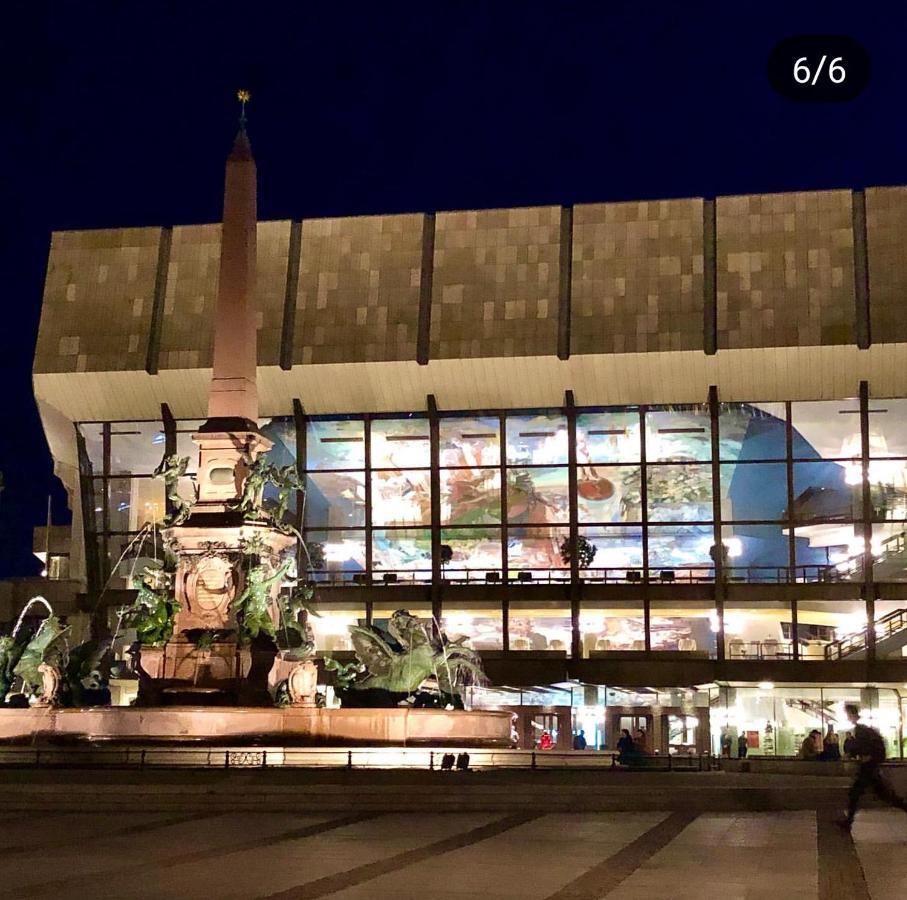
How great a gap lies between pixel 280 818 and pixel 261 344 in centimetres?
3561

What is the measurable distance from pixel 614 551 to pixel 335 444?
1105 centimetres

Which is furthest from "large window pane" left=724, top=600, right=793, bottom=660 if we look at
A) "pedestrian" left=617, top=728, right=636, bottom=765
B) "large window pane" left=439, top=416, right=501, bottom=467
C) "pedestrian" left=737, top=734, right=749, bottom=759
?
"pedestrian" left=617, top=728, right=636, bottom=765

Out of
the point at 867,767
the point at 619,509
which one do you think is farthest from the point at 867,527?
the point at 867,767

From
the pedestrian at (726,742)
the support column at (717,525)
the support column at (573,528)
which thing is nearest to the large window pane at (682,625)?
the support column at (717,525)

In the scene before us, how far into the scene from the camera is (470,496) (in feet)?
170

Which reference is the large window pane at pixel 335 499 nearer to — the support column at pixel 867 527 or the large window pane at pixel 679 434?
the large window pane at pixel 679 434

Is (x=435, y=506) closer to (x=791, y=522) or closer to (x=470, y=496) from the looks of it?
(x=470, y=496)

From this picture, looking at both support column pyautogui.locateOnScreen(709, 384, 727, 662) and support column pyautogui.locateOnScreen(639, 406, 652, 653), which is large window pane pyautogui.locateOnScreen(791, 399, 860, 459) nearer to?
support column pyautogui.locateOnScreen(709, 384, 727, 662)

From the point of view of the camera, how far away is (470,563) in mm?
51438

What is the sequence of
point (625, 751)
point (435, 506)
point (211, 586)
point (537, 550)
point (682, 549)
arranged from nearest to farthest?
point (625, 751) < point (211, 586) < point (682, 549) < point (537, 550) < point (435, 506)

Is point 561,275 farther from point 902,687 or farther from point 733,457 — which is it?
point 902,687

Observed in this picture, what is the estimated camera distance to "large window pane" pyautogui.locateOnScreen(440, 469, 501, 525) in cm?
5162

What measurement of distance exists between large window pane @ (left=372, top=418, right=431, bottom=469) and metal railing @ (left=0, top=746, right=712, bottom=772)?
1024 inches

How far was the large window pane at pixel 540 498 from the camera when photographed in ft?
168
